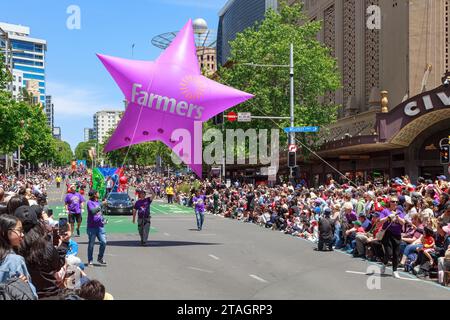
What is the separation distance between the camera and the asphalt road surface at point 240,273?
11828 mm

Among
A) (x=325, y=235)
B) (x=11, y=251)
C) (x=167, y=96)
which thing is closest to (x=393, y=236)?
(x=325, y=235)

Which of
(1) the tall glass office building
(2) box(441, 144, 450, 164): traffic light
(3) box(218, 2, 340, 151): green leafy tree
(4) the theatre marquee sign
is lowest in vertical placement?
(2) box(441, 144, 450, 164): traffic light

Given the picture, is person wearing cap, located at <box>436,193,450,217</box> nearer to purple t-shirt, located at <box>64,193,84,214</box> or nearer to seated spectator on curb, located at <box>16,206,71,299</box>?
seated spectator on curb, located at <box>16,206,71,299</box>

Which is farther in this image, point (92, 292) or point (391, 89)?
point (391, 89)

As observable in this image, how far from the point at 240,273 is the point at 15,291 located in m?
9.34

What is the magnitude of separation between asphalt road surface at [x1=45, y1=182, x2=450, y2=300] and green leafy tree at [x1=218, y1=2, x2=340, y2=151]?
1909 cm

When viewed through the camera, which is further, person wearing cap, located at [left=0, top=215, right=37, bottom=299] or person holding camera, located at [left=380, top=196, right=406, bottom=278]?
person holding camera, located at [left=380, top=196, right=406, bottom=278]

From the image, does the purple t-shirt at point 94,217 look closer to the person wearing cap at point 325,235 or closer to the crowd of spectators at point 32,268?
Result: the crowd of spectators at point 32,268

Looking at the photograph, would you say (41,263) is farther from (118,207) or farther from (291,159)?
(118,207)

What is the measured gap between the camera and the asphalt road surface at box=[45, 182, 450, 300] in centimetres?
1183

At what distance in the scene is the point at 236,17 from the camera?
155 m

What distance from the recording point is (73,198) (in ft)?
72.9

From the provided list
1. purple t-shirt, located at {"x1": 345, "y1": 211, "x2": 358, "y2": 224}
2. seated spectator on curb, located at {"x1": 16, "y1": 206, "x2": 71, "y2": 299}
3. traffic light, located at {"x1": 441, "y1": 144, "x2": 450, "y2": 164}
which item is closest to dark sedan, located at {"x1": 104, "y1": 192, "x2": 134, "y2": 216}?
purple t-shirt, located at {"x1": 345, "y1": 211, "x2": 358, "y2": 224}

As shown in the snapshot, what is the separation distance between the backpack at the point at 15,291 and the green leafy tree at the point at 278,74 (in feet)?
112
